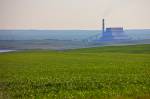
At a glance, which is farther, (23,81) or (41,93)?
(23,81)

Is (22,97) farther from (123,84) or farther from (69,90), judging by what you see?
(123,84)

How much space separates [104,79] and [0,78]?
8.91 m

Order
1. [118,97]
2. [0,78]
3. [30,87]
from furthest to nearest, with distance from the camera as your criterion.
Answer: [0,78] → [30,87] → [118,97]

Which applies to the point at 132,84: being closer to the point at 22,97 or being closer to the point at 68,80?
the point at 68,80

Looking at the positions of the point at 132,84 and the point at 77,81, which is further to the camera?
the point at 77,81

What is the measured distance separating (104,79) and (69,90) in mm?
5916

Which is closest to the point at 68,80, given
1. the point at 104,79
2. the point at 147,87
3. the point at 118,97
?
the point at 104,79

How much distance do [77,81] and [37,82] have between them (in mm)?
3010

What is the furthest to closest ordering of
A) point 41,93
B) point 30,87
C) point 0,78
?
1. point 0,78
2. point 30,87
3. point 41,93

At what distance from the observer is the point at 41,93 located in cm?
2266

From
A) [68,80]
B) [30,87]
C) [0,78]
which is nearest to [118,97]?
[30,87]

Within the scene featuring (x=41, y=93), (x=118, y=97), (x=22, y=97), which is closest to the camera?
(x=118, y=97)

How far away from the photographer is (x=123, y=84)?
26.0 meters

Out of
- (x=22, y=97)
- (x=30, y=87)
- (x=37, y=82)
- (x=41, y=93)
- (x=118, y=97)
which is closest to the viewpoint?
(x=118, y=97)
